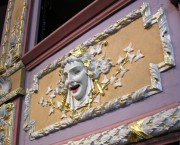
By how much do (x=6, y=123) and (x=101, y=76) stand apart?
3.25 feet

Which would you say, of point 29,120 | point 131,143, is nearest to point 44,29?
point 29,120

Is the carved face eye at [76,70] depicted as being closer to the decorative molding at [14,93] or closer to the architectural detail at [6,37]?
the decorative molding at [14,93]

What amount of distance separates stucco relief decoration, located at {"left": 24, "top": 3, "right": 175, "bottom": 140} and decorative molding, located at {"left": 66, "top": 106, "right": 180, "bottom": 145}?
0.14 m

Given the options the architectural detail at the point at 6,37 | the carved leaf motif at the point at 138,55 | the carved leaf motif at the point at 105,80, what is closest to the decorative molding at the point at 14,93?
the architectural detail at the point at 6,37

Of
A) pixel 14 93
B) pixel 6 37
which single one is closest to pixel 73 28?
pixel 14 93

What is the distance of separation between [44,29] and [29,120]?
917 millimetres

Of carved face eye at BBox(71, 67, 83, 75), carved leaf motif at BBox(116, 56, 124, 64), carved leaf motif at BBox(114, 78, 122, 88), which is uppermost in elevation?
carved face eye at BBox(71, 67, 83, 75)

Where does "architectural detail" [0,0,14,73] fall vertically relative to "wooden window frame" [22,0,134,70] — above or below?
above

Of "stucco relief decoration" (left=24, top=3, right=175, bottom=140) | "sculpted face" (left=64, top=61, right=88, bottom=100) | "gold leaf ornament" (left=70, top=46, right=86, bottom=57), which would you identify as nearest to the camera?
"stucco relief decoration" (left=24, top=3, right=175, bottom=140)

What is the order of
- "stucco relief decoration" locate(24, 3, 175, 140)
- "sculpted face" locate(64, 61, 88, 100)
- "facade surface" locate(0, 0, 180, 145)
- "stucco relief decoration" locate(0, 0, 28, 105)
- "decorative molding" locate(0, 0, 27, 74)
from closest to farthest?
"facade surface" locate(0, 0, 180, 145)
"stucco relief decoration" locate(24, 3, 175, 140)
"sculpted face" locate(64, 61, 88, 100)
"stucco relief decoration" locate(0, 0, 28, 105)
"decorative molding" locate(0, 0, 27, 74)

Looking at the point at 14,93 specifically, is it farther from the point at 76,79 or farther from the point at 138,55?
the point at 138,55

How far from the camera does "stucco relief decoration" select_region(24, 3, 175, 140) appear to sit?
1.51 meters

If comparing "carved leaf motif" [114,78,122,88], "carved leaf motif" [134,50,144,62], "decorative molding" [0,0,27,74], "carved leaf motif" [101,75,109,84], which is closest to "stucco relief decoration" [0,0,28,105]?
"decorative molding" [0,0,27,74]

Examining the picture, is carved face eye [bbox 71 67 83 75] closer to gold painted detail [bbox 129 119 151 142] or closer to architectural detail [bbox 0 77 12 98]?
gold painted detail [bbox 129 119 151 142]
